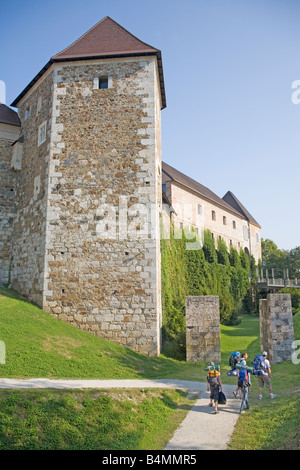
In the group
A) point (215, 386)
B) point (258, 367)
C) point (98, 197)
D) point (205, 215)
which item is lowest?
point (215, 386)

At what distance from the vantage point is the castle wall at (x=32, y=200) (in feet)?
48.7

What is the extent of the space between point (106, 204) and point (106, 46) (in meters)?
6.70

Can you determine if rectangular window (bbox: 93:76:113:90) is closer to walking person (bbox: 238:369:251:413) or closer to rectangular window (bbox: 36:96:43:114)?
rectangular window (bbox: 36:96:43:114)

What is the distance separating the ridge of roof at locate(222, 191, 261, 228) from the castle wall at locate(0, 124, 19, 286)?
33456 millimetres

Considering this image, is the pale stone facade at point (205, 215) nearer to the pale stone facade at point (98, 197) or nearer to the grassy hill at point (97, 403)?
the pale stone facade at point (98, 197)

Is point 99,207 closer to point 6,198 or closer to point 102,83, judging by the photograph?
point 102,83

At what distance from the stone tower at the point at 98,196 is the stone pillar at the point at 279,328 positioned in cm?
391

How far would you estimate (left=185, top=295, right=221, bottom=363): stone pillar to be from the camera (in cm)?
1370

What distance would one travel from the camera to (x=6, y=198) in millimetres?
18062

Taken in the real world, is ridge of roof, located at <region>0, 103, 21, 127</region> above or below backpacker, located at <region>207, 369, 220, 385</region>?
above

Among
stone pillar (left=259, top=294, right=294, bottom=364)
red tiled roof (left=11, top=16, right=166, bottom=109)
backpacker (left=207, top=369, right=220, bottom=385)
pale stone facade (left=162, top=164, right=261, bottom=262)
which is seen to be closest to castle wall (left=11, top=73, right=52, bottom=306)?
red tiled roof (left=11, top=16, right=166, bottom=109)

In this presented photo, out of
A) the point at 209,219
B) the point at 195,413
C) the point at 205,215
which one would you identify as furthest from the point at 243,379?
the point at 209,219

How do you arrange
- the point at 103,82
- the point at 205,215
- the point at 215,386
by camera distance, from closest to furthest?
1. the point at 215,386
2. the point at 103,82
3. the point at 205,215

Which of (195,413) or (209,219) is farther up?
(209,219)
